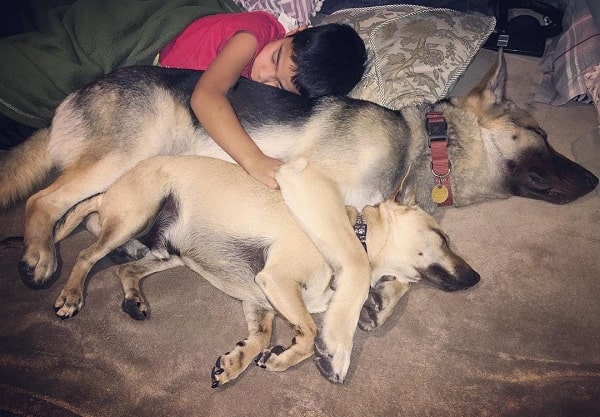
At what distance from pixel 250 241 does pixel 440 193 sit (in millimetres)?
970

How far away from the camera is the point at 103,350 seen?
1.71m

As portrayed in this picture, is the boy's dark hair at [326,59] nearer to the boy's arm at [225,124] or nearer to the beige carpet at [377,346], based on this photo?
the boy's arm at [225,124]

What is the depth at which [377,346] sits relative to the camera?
180 cm

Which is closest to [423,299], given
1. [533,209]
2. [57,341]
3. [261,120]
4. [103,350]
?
[533,209]

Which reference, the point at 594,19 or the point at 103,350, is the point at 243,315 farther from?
the point at 594,19

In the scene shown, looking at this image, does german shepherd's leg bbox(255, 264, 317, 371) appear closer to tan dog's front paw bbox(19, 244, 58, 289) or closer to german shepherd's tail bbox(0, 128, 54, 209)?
tan dog's front paw bbox(19, 244, 58, 289)

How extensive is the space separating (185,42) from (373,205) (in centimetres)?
150

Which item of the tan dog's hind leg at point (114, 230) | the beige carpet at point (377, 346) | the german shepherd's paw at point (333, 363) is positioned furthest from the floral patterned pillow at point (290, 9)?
the german shepherd's paw at point (333, 363)

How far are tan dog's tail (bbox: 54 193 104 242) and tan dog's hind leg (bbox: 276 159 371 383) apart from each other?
922 mm

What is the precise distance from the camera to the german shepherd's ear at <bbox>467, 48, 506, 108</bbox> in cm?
208

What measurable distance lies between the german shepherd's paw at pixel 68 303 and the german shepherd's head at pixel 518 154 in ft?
6.30

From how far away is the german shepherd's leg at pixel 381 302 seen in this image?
1.84 metres

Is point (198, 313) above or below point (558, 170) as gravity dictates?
below

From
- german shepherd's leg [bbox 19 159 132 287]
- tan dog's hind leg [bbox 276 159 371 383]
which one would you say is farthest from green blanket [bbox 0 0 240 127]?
tan dog's hind leg [bbox 276 159 371 383]
